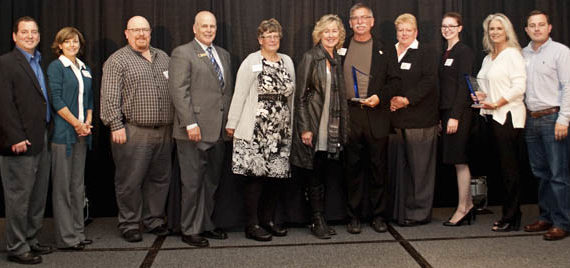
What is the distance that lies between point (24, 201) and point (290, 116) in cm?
187

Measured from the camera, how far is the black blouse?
450 cm

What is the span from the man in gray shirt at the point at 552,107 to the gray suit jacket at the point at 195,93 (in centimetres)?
231

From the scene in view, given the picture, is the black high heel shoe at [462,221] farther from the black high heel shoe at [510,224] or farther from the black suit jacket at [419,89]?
the black suit jacket at [419,89]

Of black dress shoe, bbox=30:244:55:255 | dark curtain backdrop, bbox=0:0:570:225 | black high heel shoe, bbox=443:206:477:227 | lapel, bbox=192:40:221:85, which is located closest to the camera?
black dress shoe, bbox=30:244:55:255

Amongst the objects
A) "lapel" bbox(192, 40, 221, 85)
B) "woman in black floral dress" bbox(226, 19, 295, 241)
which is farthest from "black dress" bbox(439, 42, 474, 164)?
"lapel" bbox(192, 40, 221, 85)

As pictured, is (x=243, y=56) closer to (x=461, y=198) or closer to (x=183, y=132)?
(x=183, y=132)

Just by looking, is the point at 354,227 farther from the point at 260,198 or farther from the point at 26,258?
the point at 26,258

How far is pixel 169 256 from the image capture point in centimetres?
387

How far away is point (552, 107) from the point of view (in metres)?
4.23

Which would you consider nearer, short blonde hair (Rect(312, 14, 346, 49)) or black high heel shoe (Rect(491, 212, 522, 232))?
short blonde hair (Rect(312, 14, 346, 49))

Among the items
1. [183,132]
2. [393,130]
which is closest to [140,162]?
[183,132]

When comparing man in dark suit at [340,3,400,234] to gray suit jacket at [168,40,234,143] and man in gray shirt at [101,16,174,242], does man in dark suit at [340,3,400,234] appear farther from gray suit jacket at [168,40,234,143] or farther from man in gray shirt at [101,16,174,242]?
man in gray shirt at [101,16,174,242]

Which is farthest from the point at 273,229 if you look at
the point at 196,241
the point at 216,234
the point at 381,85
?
the point at 381,85

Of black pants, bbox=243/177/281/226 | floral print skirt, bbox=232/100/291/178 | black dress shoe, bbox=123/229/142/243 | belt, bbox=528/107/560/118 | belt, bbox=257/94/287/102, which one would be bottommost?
black dress shoe, bbox=123/229/142/243
